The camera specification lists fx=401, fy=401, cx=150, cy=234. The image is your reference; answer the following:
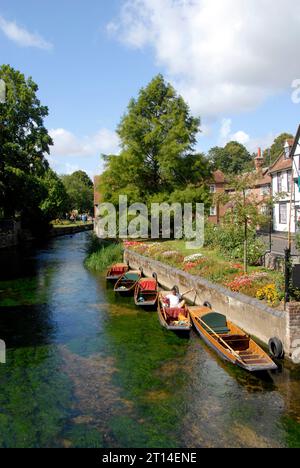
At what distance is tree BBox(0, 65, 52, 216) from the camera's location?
41281 millimetres

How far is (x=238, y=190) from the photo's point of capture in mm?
18203

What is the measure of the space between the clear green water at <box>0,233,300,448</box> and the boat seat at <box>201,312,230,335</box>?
0.77 metres

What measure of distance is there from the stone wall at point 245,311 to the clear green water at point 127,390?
1.26 m

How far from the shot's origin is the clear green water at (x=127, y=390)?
29.2 feet

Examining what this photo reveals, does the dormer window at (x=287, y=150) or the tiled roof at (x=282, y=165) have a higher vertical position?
the dormer window at (x=287, y=150)

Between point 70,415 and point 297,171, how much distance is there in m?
32.7

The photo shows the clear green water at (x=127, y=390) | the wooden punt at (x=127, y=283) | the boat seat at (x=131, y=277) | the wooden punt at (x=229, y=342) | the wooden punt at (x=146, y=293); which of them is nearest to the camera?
the clear green water at (x=127, y=390)

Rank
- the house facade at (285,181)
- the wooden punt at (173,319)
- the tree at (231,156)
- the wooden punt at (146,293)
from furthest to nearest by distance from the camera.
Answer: the tree at (231,156), the house facade at (285,181), the wooden punt at (146,293), the wooden punt at (173,319)

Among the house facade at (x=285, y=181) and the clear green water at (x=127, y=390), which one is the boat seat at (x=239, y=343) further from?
the house facade at (x=285, y=181)

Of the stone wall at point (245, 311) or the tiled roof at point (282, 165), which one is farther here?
the tiled roof at point (282, 165)

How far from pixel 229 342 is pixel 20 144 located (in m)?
40.0

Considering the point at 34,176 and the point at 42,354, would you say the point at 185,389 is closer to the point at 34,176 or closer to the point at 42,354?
the point at 42,354

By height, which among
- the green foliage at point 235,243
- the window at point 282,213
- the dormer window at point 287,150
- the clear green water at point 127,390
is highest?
the dormer window at point 287,150

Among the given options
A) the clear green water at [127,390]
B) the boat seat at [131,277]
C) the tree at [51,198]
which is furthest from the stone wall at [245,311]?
the tree at [51,198]
